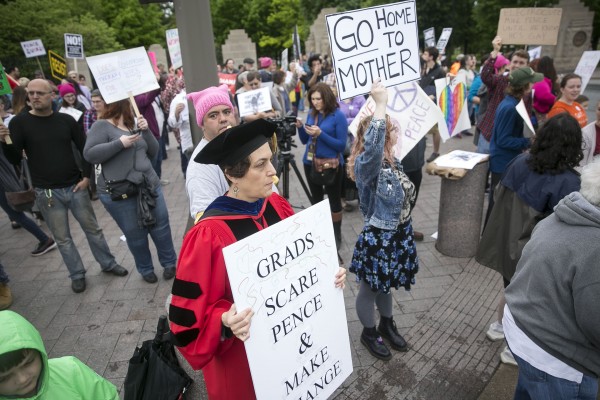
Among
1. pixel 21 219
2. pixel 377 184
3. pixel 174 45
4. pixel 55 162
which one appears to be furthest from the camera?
pixel 174 45

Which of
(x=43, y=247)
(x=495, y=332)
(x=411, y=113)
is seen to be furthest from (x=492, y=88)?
(x=43, y=247)

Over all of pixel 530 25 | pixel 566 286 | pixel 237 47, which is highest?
pixel 237 47

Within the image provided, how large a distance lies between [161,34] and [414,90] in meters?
38.9

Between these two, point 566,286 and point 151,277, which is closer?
point 566,286

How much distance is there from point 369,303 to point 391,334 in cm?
42

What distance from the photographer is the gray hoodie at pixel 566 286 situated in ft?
5.51

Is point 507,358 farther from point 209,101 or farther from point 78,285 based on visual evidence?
point 78,285

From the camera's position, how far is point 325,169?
4578 millimetres

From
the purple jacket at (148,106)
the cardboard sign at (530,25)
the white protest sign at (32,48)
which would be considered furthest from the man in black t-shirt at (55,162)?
the white protest sign at (32,48)

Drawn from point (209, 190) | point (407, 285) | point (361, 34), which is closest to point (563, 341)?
point (407, 285)

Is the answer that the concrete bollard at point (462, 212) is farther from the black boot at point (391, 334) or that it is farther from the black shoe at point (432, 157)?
the black shoe at point (432, 157)

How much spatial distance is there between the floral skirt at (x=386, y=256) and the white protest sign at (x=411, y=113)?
1.08 meters

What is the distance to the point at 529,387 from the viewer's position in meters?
2.08

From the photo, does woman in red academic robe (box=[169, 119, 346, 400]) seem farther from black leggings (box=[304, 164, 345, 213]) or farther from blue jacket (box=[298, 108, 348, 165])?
black leggings (box=[304, 164, 345, 213])
